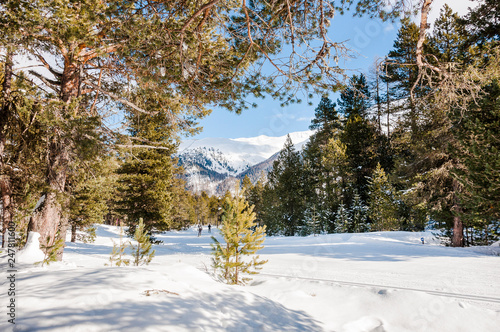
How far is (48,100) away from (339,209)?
25.6 m

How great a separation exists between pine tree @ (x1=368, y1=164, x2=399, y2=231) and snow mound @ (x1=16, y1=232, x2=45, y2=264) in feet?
79.0

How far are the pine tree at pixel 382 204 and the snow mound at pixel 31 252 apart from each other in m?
24.1

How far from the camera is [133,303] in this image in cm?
264

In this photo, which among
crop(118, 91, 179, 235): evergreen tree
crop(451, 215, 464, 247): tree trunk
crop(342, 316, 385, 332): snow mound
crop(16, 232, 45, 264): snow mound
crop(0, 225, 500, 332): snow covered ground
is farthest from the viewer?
crop(118, 91, 179, 235): evergreen tree

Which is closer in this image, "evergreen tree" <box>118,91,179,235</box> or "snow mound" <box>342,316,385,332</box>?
"snow mound" <box>342,316,385,332</box>

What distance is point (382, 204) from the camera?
2230cm

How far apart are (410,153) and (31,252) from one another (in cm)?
2655

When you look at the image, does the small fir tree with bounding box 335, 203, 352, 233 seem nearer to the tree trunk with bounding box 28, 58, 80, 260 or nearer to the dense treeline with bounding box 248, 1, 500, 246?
the dense treeline with bounding box 248, 1, 500, 246

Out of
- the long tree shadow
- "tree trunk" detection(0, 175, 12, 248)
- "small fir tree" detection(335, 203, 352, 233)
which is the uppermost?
"tree trunk" detection(0, 175, 12, 248)

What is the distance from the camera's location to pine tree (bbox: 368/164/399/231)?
2197cm

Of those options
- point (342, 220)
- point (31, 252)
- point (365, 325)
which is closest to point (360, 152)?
point (342, 220)

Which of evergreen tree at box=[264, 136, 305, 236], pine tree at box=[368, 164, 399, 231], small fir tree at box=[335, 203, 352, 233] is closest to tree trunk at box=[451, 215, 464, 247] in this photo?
pine tree at box=[368, 164, 399, 231]

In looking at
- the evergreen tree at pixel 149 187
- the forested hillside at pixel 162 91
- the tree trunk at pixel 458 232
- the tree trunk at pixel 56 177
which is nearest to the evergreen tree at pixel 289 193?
the forested hillside at pixel 162 91

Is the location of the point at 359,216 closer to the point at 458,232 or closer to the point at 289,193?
the point at 289,193
